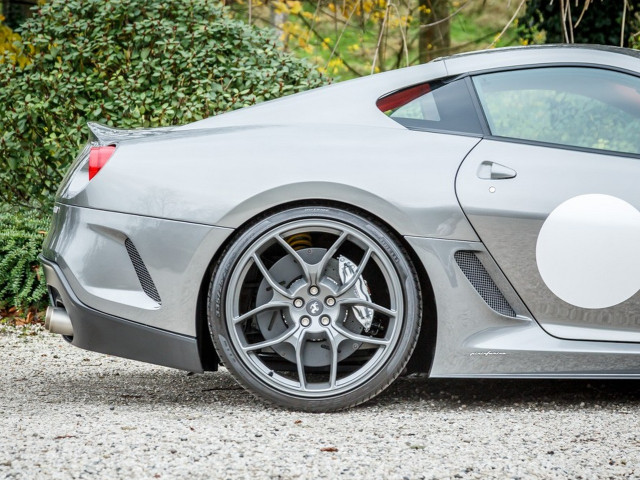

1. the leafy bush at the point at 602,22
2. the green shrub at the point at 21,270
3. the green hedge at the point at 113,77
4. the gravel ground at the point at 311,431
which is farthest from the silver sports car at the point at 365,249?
the leafy bush at the point at 602,22

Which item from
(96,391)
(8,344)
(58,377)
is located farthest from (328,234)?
(8,344)

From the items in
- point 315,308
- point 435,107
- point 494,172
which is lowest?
point 315,308

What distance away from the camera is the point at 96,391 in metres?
4.18

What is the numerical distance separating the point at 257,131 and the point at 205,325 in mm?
814

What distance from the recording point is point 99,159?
3666 mm

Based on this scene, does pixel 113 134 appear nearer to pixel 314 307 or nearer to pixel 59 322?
pixel 59 322

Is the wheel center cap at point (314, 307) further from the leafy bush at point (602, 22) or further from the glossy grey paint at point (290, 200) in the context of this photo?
the leafy bush at point (602, 22)

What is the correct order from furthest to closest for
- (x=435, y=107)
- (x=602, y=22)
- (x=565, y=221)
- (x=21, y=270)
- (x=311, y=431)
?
(x=602, y=22) < (x=21, y=270) < (x=435, y=107) < (x=565, y=221) < (x=311, y=431)

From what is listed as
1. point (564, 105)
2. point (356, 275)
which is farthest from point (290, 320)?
point (564, 105)

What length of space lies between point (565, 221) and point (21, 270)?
3.94 m

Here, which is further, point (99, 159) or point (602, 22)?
point (602, 22)

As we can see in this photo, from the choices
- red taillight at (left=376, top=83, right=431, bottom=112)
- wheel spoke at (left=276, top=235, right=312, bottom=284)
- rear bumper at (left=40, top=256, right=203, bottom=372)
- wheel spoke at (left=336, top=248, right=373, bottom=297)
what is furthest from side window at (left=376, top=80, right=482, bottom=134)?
rear bumper at (left=40, top=256, right=203, bottom=372)

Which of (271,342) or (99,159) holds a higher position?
(99,159)

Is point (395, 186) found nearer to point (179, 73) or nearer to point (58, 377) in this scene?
point (58, 377)
